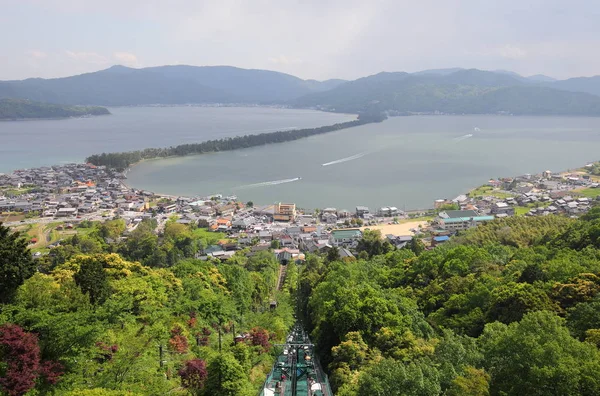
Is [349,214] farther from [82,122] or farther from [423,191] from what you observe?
[82,122]

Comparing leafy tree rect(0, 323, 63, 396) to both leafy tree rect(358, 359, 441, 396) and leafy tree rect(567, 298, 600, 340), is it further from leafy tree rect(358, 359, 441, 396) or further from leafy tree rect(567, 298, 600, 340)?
leafy tree rect(567, 298, 600, 340)

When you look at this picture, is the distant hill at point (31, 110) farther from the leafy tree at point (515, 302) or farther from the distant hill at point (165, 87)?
the leafy tree at point (515, 302)

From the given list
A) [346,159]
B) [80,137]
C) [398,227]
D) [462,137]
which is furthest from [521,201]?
[80,137]

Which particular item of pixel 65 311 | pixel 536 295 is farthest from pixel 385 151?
pixel 65 311

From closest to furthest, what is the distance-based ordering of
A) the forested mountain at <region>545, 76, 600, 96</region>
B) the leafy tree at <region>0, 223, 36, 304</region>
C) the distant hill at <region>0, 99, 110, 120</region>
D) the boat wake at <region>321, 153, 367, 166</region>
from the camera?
the leafy tree at <region>0, 223, 36, 304</region> → the boat wake at <region>321, 153, 367, 166</region> → the distant hill at <region>0, 99, 110, 120</region> → the forested mountain at <region>545, 76, 600, 96</region>

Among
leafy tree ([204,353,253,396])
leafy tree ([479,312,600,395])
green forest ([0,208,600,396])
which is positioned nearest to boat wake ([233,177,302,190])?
green forest ([0,208,600,396])

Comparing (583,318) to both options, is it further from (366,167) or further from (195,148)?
(195,148)
